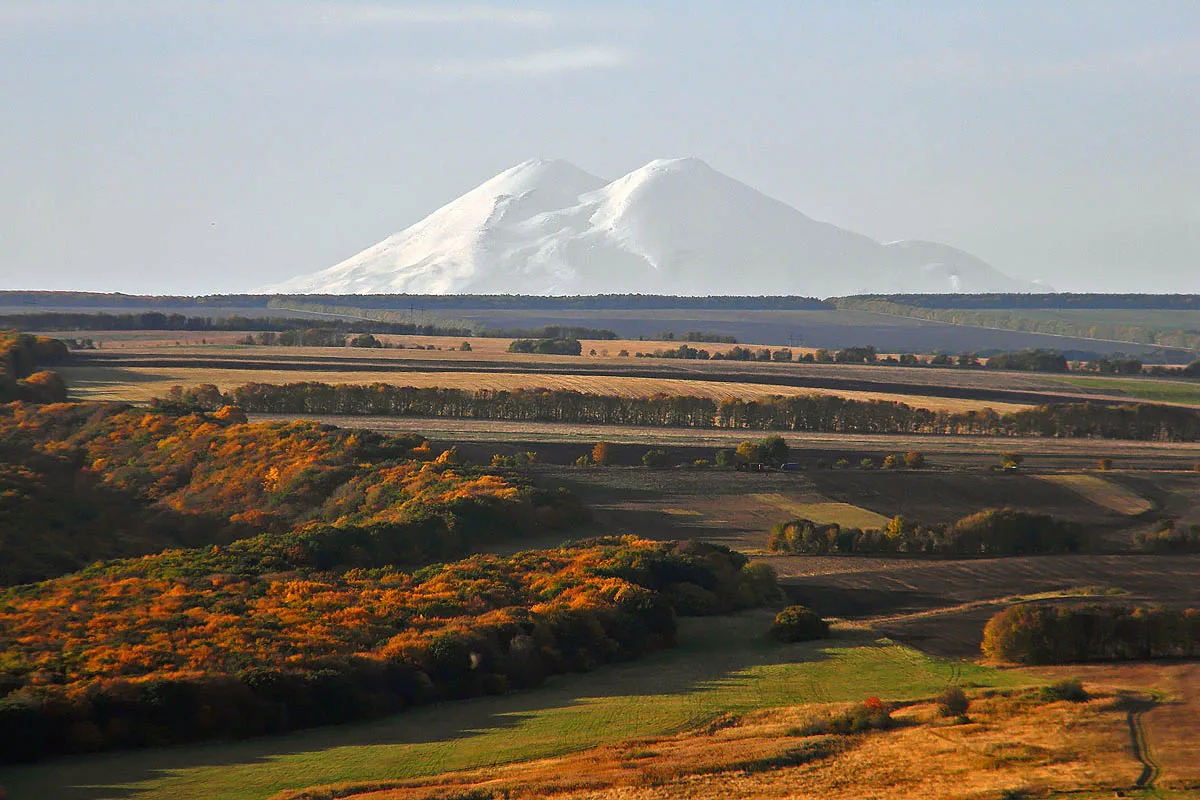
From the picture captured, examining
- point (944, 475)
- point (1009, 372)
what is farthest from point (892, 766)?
point (1009, 372)

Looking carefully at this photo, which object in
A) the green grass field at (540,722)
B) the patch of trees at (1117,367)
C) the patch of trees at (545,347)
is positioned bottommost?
the green grass field at (540,722)

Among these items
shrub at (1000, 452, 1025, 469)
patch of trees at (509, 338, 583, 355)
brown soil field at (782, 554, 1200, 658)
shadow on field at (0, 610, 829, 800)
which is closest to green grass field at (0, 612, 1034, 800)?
shadow on field at (0, 610, 829, 800)

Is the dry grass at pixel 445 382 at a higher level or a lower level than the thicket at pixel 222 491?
higher

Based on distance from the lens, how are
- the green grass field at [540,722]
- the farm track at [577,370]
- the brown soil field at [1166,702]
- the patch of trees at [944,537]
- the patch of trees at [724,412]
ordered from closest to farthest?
the brown soil field at [1166,702], the green grass field at [540,722], the patch of trees at [944,537], the patch of trees at [724,412], the farm track at [577,370]

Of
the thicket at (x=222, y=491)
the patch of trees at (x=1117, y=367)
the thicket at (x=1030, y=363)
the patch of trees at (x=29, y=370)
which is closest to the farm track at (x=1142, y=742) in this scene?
the thicket at (x=222, y=491)

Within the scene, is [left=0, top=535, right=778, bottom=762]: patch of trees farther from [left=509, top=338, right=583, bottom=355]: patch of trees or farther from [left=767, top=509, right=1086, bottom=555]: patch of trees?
[left=509, top=338, right=583, bottom=355]: patch of trees

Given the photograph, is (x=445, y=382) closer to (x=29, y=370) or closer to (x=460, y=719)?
(x=29, y=370)

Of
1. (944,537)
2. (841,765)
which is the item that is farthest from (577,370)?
(841,765)

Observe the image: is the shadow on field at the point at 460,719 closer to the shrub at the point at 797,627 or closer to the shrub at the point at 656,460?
the shrub at the point at 797,627
